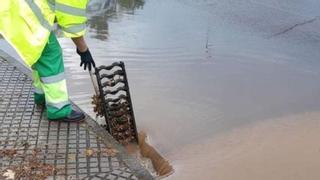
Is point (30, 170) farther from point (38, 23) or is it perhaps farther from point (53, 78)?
point (38, 23)

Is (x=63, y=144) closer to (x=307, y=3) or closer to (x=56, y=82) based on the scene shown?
(x=56, y=82)

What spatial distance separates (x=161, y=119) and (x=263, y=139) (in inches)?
40.6

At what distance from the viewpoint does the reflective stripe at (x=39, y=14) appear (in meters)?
3.98

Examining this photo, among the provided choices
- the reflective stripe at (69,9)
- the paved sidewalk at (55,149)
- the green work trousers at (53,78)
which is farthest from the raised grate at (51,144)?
the reflective stripe at (69,9)

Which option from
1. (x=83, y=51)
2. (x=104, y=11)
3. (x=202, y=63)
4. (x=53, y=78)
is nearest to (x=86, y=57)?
(x=83, y=51)

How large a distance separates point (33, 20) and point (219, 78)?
283 centimetres

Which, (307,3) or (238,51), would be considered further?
(307,3)

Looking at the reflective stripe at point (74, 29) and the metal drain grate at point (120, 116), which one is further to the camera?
the metal drain grate at point (120, 116)

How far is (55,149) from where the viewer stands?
4125mm

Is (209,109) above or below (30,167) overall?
below

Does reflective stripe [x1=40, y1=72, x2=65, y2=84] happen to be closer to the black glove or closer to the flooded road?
the black glove

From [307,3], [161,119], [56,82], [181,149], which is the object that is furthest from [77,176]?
[307,3]

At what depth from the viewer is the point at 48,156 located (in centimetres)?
402

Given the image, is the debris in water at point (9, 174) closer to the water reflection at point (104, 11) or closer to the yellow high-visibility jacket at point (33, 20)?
the yellow high-visibility jacket at point (33, 20)
